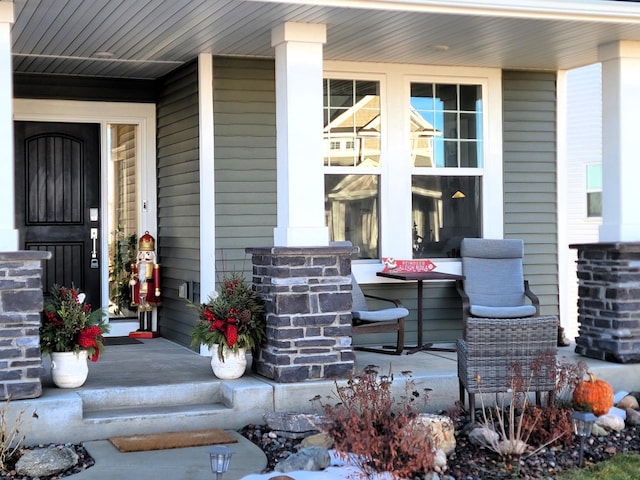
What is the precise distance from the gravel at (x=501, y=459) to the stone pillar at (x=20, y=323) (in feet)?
4.31

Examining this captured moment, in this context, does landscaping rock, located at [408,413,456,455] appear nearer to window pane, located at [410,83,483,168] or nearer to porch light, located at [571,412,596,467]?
porch light, located at [571,412,596,467]

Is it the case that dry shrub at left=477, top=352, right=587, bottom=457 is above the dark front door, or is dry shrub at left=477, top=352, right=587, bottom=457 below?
below

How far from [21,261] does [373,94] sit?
3480 mm

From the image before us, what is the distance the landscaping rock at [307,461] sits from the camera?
15.0 ft

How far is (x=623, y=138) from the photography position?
22.0ft

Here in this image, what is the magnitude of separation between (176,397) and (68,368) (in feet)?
2.26

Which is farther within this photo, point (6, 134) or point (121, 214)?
point (121, 214)

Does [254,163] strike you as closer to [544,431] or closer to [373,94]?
[373,94]

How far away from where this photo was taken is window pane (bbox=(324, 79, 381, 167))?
7449 millimetres

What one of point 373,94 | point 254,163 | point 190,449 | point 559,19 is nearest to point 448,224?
point 373,94

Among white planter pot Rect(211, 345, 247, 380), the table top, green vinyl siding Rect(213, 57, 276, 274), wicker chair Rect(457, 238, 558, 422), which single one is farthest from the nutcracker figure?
wicker chair Rect(457, 238, 558, 422)

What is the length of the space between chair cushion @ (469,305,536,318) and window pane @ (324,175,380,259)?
986 millimetres

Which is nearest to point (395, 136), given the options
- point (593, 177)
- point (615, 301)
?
point (615, 301)

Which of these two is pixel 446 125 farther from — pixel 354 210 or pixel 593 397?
pixel 593 397
